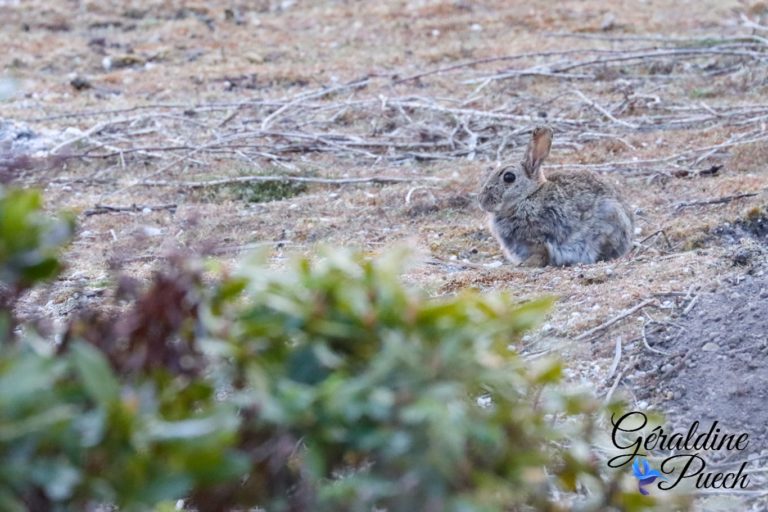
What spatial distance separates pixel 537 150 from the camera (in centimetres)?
703

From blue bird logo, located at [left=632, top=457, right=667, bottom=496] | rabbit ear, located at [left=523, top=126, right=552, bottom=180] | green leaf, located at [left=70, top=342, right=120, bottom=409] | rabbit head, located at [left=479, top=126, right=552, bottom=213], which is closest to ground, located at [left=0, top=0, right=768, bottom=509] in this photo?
blue bird logo, located at [left=632, top=457, right=667, bottom=496]

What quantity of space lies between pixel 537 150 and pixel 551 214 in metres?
0.44

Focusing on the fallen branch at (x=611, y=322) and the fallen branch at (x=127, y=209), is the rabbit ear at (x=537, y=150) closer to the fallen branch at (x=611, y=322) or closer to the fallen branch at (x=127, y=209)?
the fallen branch at (x=611, y=322)

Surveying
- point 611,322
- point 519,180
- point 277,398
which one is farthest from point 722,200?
point 277,398

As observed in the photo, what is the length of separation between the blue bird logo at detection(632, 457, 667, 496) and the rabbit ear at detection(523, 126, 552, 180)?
3530 millimetres

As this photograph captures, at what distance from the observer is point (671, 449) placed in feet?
12.9

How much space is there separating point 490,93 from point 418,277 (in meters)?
4.83

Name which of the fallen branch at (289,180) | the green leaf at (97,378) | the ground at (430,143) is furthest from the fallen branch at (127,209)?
the green leaf at (97,378)

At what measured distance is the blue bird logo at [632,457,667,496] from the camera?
3.32 meters

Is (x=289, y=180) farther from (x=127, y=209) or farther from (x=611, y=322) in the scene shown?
(x=611, y=322)

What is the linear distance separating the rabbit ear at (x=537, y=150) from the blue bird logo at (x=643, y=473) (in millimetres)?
3530

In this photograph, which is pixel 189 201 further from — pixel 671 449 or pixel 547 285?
pixel 671 449

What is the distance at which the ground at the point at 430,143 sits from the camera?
4.88 m

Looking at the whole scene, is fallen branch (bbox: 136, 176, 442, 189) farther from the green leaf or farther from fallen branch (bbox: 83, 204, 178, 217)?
the green leaf
